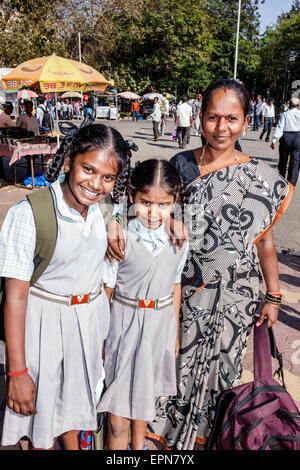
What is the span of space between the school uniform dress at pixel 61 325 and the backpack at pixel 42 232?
2cm

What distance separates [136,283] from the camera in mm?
1778

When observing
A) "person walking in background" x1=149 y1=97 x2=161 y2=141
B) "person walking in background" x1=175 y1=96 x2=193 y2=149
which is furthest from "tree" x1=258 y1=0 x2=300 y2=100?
"person walking in background" x1=175 y1=96 x2=193 y2=149

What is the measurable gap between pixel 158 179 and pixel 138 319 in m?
0.66

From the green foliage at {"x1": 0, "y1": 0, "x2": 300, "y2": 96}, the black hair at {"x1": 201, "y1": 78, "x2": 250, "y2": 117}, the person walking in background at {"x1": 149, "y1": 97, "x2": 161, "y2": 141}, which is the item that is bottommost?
the black hair at {"x1": 201, "y1": 78, "x2": 250, "y2": 117}

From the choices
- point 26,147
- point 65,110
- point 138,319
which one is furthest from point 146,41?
point 138,319

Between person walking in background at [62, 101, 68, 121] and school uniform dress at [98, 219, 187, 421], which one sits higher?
person walking in background at [62, 101, 68, 121]

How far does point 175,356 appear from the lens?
77.4 inches

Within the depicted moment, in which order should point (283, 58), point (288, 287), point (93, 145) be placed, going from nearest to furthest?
point (93, 145) < point (288, 287) < point (283, 58)

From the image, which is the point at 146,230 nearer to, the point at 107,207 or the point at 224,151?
the point at 107,207

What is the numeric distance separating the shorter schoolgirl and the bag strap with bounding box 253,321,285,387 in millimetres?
418

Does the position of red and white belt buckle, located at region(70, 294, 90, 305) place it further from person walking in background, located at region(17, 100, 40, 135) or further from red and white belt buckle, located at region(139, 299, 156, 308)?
person walking in background, located at region(17, 100, 40, 135)

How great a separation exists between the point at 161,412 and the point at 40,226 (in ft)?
4.33

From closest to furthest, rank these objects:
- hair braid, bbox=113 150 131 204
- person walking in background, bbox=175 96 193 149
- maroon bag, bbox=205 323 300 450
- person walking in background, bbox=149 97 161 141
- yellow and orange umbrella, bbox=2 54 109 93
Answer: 1. maroon bag, bbox=205 323 300 450
2. hair braid, bbox=113 150 131 204
3. yellow and orange umbrella, bbox=2 54 109 93
4. person walking in background, bbox=175 96 193 149
5. person walking in background, bbox=149 97 161 141

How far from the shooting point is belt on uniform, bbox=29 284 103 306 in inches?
59.3
